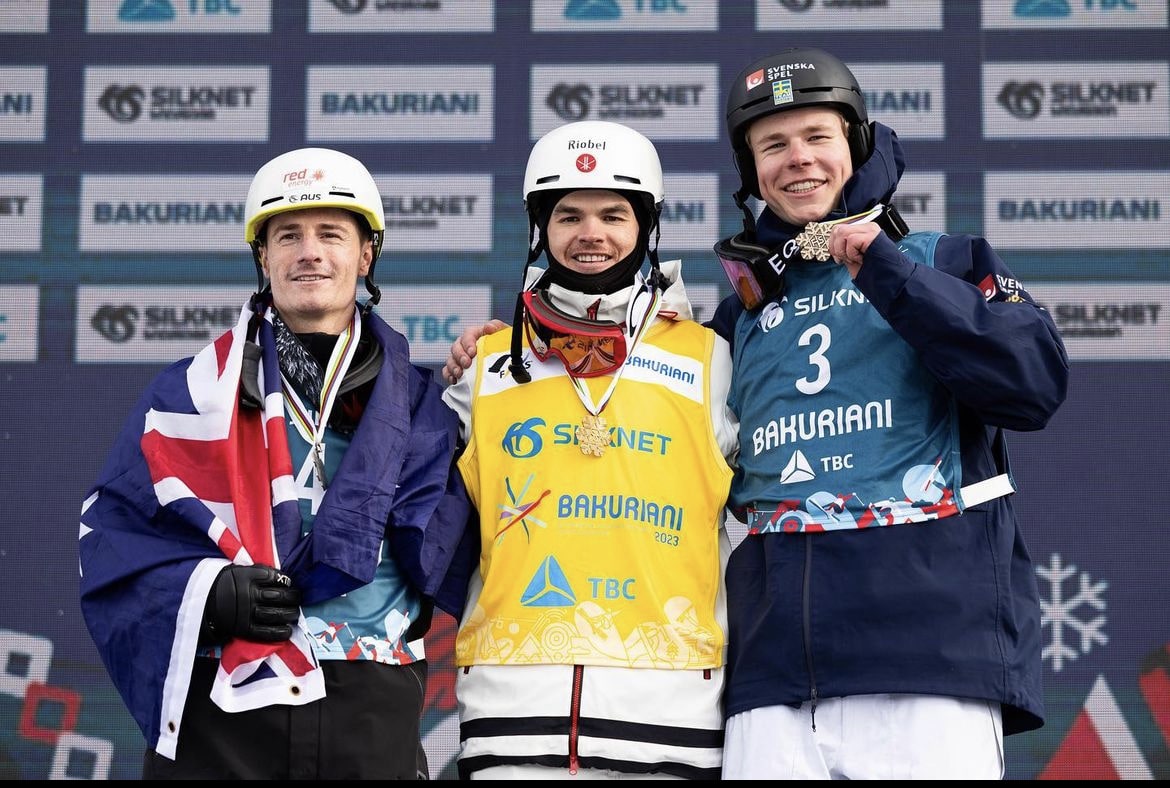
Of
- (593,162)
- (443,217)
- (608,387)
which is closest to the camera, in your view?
(608,387)

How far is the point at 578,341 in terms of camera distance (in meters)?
2.75

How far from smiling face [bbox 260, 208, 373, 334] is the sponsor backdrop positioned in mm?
1707

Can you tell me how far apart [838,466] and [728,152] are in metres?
2.28

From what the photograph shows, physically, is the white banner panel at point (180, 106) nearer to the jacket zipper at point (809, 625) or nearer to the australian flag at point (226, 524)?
the australian flag at point (226, 524)

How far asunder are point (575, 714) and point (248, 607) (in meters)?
0.59

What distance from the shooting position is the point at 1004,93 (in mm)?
4535

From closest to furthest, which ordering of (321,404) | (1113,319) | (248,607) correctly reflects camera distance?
(248,607)
(321,404)
(1113,319)

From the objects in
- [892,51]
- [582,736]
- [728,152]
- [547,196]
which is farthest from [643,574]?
[892,51]

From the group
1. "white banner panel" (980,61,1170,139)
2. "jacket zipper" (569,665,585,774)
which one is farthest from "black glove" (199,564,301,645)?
"white banner panel" (980,61,1170,139)

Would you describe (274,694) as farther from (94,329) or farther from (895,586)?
(94,329)

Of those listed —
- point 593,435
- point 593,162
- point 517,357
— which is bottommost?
point 593,435

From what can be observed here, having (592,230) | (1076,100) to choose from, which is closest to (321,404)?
(592,230)

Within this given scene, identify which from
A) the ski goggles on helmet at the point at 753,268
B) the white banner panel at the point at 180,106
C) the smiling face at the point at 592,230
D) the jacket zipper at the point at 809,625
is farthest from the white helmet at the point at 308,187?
the white banner panel at the point at 180,106

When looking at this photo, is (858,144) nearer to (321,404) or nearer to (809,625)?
(809,625)
